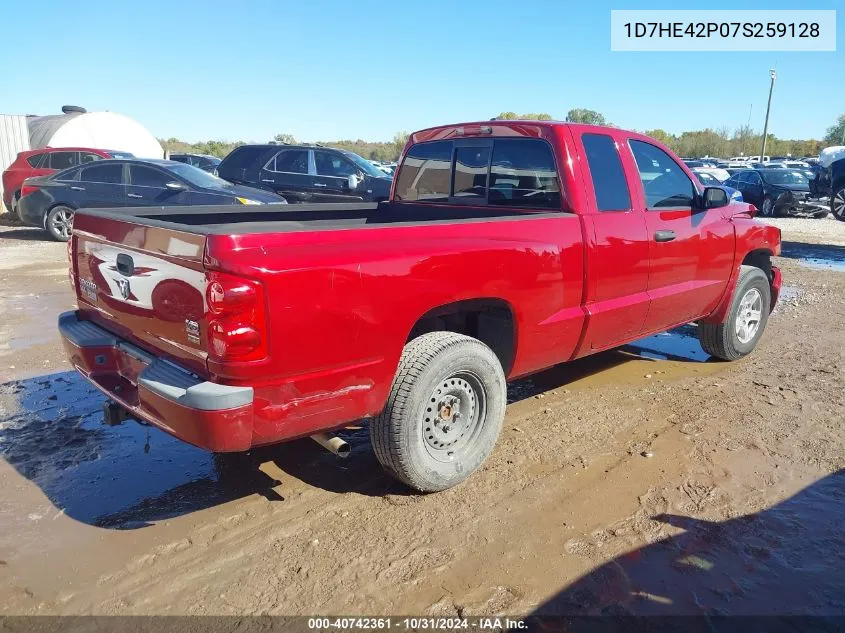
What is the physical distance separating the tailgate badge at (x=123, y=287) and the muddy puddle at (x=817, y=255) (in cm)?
1127

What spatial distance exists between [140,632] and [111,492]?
123 cm

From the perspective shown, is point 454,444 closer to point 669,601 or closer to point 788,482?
point 669,601

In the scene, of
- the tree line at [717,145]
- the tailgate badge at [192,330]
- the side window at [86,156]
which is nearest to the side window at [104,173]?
the side window at [86,156]

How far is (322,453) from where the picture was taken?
13.3 feet

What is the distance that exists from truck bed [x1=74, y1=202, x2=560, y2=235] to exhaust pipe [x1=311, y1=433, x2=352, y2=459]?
4.22ft

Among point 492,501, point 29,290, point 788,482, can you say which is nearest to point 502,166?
point 492,501

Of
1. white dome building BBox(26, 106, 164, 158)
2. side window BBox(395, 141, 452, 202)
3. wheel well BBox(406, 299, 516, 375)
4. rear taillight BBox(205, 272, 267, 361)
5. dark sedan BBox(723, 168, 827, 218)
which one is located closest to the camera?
rear taillight BBox(205, 272, 267, 361)

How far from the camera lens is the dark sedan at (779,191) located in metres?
19.9

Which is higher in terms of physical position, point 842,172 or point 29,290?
point 842,172

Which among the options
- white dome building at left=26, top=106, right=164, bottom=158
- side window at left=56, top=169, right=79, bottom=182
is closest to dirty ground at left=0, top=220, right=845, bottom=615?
side window at left=56, top=169, right=79, bottom=182

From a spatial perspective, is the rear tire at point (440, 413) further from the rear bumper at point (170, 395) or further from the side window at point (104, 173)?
the side window at point (104, 173)

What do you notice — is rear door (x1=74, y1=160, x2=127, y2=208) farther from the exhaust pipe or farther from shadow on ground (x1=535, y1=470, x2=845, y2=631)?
shadow on ground (x1=535, y1=470, x2=845, y2=631)

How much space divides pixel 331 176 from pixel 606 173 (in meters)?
9.66

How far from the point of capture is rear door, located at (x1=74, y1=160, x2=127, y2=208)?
11.8m
